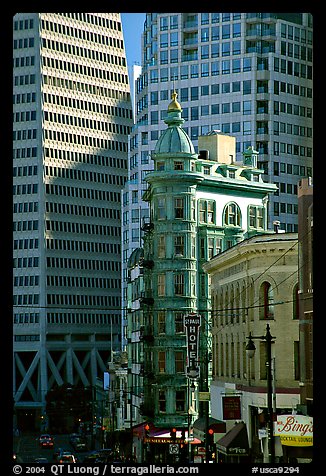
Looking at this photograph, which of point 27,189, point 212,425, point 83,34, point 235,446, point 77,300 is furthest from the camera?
point 83,34

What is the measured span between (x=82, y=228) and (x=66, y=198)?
4.55m

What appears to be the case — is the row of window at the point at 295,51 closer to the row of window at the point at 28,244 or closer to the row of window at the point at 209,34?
the row of window at the point at 209,34

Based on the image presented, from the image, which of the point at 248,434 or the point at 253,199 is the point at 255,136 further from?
the point at 248,434

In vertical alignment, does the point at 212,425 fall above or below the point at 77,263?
below

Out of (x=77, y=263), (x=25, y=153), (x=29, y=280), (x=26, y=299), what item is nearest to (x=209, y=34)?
(x=25, y=153)

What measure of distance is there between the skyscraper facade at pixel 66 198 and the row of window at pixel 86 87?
13cm

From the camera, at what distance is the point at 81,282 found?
172 meters

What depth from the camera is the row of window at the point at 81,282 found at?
559 feet

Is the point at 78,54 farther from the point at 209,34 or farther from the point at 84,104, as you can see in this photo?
the point at 209,34

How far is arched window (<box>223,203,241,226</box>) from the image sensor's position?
229 feet

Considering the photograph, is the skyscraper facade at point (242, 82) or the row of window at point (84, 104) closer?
the skyscraper facade at point (242, 82)

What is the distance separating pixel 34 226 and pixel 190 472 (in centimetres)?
15510

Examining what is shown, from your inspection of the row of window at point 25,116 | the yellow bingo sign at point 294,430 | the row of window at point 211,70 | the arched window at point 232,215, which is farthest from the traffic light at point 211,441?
the row of window at point 25,116

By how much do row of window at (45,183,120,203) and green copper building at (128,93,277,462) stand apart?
99.3 metres
